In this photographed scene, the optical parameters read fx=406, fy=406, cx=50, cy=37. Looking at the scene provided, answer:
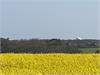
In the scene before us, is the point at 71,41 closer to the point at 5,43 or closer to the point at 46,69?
the point at 46,69

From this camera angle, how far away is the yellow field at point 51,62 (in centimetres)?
1600

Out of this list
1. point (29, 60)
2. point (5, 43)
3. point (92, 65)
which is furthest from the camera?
point (29, 60)

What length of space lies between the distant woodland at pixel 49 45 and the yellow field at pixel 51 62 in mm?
249

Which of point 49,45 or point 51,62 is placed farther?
point 51,62

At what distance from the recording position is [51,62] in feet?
57.5

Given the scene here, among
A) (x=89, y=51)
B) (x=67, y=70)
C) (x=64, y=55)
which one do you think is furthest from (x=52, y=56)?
(x=67, y=70)

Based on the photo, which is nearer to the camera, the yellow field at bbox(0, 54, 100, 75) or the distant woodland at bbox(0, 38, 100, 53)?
the distant woodland at bbox(0, 38, 100, 53)

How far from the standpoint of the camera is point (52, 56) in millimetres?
18516

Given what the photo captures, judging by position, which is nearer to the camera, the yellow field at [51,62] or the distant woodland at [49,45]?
the distant woodland at [49,45]

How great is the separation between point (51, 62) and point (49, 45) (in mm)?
849

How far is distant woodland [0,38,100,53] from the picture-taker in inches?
614

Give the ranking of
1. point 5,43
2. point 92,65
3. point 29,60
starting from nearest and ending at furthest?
point 5,43 < point 92,65 < point 29,60

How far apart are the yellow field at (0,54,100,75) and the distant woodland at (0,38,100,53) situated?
0.82 ft

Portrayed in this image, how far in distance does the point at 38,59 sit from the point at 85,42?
3087 mm
